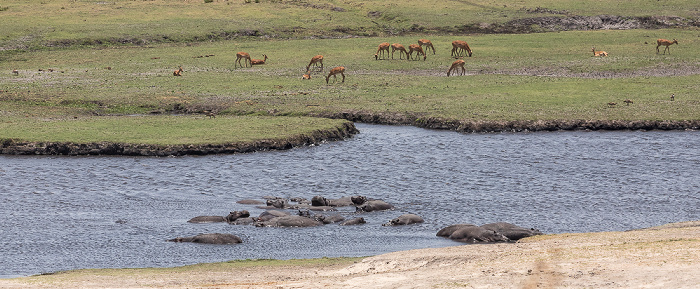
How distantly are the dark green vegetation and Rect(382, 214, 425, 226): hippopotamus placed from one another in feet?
41.1

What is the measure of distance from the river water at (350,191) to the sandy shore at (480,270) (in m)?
2.11

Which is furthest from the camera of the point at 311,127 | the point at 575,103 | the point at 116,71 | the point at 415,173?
the point at 116,71

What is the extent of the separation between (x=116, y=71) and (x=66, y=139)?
19402 millimetres

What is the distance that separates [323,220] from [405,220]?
2.26 m

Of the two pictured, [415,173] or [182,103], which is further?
[182,103]

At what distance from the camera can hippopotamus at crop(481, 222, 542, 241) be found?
21.8 metres

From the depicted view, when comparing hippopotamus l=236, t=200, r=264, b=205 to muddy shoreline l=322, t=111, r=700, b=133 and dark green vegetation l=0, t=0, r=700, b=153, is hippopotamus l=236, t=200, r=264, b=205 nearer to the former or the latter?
dark green vegetation l=0, t=0, r=700, b=153

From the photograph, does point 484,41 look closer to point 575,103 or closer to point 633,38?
point 633,38

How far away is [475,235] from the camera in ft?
71.4

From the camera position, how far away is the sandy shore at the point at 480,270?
585 inches

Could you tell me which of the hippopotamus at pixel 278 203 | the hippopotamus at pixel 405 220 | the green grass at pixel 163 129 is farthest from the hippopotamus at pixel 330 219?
the green grass at pixel 163 129

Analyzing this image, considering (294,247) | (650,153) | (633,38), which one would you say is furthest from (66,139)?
(633,38)

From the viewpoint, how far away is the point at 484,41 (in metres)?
63.1

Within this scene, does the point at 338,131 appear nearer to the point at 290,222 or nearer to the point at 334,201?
the point at 334,201
